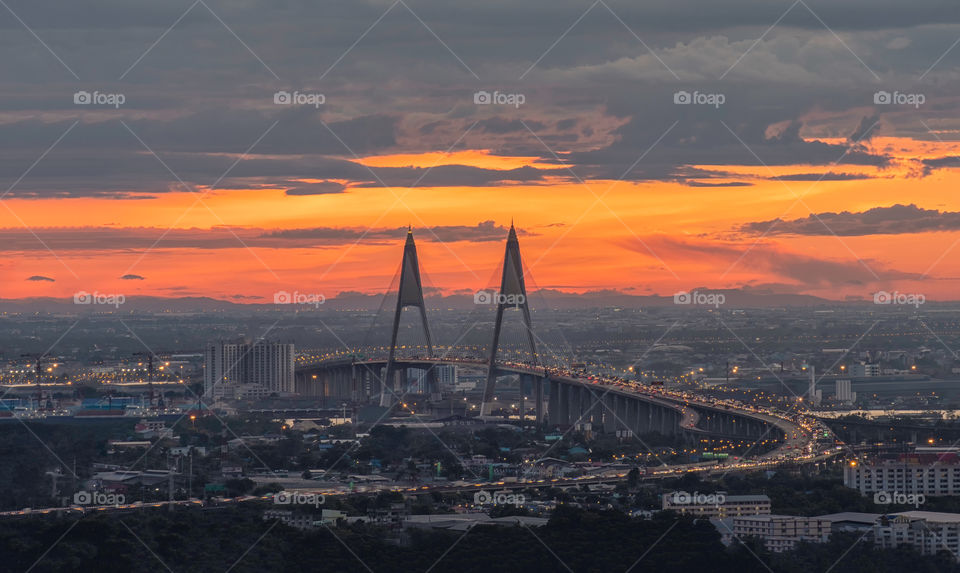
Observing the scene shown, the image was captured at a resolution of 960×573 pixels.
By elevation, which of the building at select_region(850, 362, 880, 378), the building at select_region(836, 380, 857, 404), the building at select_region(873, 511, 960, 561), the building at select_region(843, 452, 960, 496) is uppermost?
the building at select_region(850, 362, 880, 378)

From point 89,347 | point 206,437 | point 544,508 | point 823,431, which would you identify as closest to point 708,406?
point 823,431

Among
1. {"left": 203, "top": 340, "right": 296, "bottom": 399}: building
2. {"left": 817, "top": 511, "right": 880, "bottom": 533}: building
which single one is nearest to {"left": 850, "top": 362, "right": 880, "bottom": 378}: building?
{"left": 203, "top": 340, "right": 296, "bottom": 399}: building

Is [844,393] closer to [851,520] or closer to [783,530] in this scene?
[851,520]

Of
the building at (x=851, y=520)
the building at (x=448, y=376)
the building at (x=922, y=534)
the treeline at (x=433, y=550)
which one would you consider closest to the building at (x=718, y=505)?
the building at (x=851, y=520)

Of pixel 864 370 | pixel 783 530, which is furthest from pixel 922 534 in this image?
pixel 864 370

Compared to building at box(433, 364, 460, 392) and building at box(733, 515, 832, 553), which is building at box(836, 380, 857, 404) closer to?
building at box(433, 364, 460, 392)

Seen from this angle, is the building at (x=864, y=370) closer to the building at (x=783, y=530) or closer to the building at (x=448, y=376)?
the building at (x=448, y=376)
